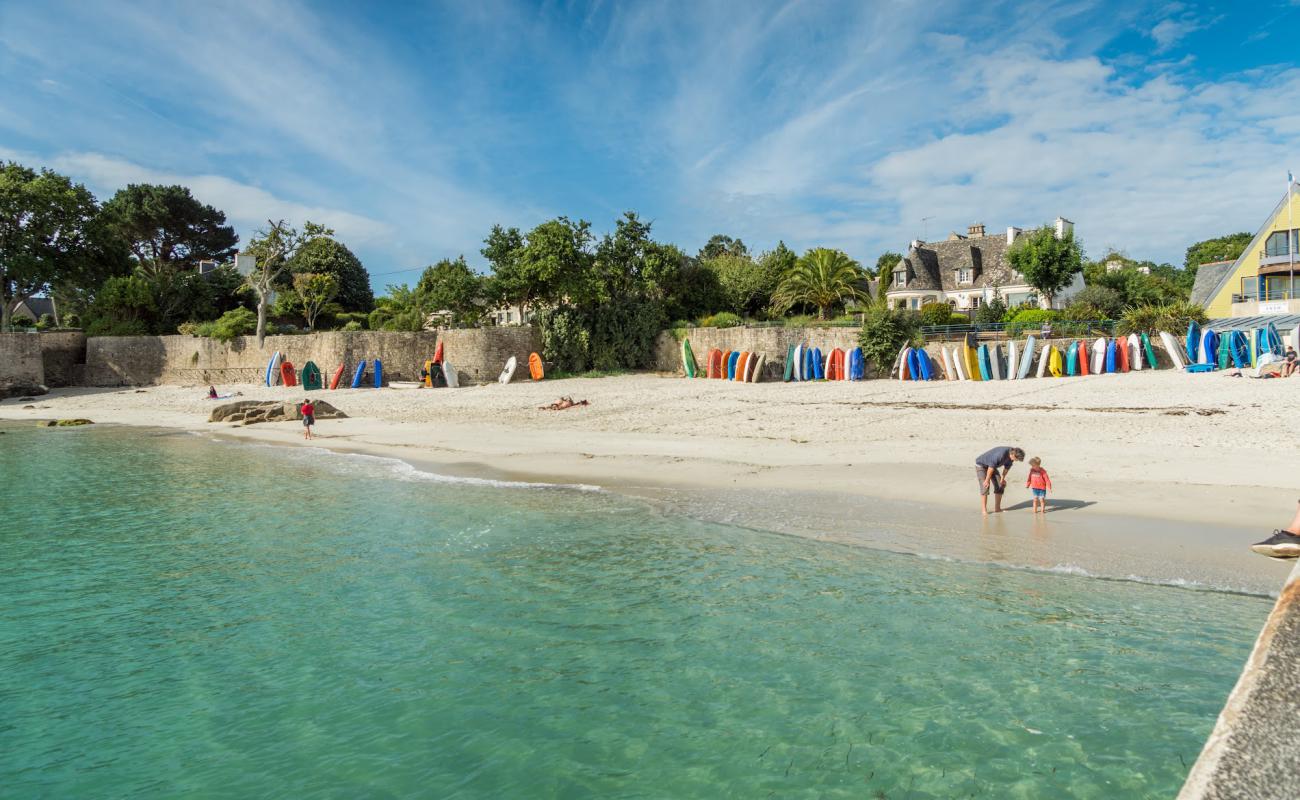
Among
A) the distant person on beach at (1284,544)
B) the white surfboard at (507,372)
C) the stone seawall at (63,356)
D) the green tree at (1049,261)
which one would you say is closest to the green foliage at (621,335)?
the white surfboard at (507,372)

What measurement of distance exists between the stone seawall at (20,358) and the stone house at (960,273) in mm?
52369

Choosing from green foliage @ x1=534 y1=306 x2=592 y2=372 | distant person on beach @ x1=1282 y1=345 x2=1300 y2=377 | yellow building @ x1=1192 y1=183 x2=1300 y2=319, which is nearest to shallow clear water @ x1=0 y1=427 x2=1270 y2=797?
distant person on beach @ x1=1282 y1=345 x2=1300 y2=377

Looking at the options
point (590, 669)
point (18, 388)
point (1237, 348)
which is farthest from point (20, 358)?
point (1237, 348)

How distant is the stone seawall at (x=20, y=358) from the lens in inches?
1490

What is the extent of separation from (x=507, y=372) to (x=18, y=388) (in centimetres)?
2599

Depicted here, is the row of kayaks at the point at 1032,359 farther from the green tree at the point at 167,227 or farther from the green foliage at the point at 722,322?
the green tree at the point at 167,227

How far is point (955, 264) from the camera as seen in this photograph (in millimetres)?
59969

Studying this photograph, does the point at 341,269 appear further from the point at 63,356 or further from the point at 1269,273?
the point at 1269,273

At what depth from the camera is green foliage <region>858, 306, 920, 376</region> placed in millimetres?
27641

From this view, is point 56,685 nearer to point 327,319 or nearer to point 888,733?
point 888,733

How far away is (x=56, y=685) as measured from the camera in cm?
701

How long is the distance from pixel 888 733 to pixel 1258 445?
1208 cm

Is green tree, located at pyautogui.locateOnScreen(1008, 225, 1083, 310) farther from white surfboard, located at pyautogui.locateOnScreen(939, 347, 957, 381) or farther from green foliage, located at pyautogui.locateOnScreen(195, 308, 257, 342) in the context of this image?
green foliage, located at pyautogui.locateOnScreen(195, 308, 257, 342)

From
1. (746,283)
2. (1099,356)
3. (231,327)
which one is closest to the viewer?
(1099,356)
